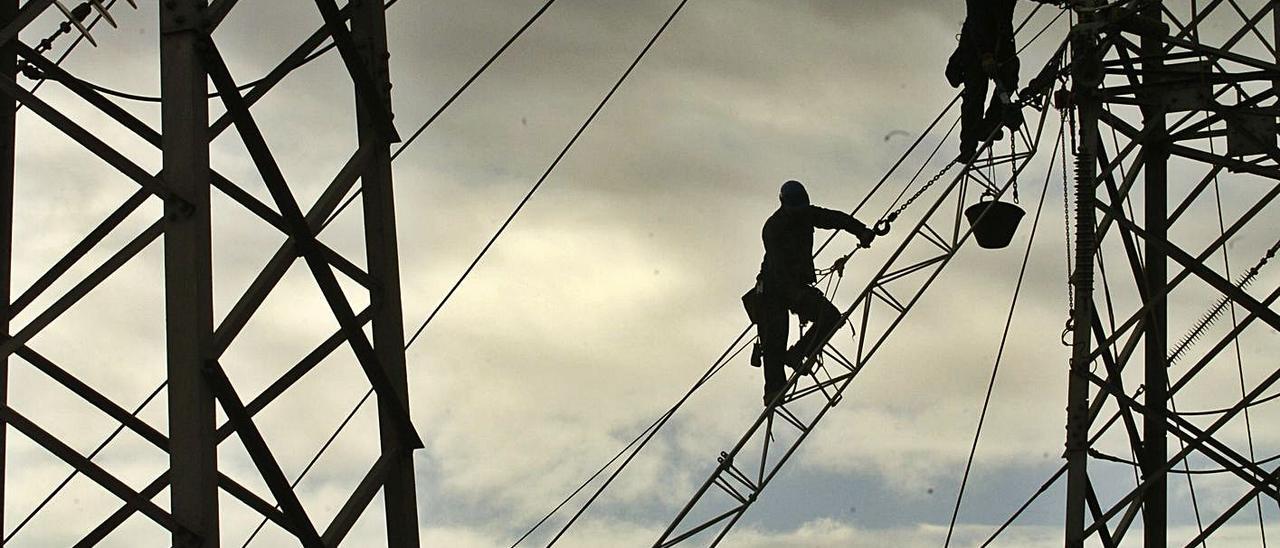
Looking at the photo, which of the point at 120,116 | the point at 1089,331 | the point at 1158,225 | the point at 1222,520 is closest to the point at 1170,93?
the point at 1158,225

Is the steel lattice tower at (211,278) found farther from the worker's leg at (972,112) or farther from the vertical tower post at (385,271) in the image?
the worker's leg at (972,112)

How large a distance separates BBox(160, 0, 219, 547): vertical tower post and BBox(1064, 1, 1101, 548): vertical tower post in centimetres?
583

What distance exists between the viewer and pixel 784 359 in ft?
47.8

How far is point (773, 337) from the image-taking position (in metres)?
14.6

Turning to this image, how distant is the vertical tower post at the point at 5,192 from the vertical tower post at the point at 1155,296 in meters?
7.68

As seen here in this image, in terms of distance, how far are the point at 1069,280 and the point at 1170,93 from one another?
1.78 m

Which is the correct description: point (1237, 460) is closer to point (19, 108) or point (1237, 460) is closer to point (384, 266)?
point (384, 266)

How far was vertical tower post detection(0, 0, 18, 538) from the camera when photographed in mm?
10320

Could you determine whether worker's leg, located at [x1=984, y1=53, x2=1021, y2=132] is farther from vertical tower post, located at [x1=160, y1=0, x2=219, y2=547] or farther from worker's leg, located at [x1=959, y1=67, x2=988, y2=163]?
vertical tower post, located at [x1=160, y1=0, x2=219, y2=547]

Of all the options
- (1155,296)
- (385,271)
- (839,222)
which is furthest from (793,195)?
(385,271)

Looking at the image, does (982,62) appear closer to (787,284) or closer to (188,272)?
(787,284)

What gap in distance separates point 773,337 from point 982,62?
2.93m

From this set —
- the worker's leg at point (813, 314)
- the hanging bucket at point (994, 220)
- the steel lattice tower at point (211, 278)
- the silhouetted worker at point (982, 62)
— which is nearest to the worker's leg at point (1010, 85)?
the silhouetted worker at point (982, 62)

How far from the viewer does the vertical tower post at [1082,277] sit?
37.6 ft
